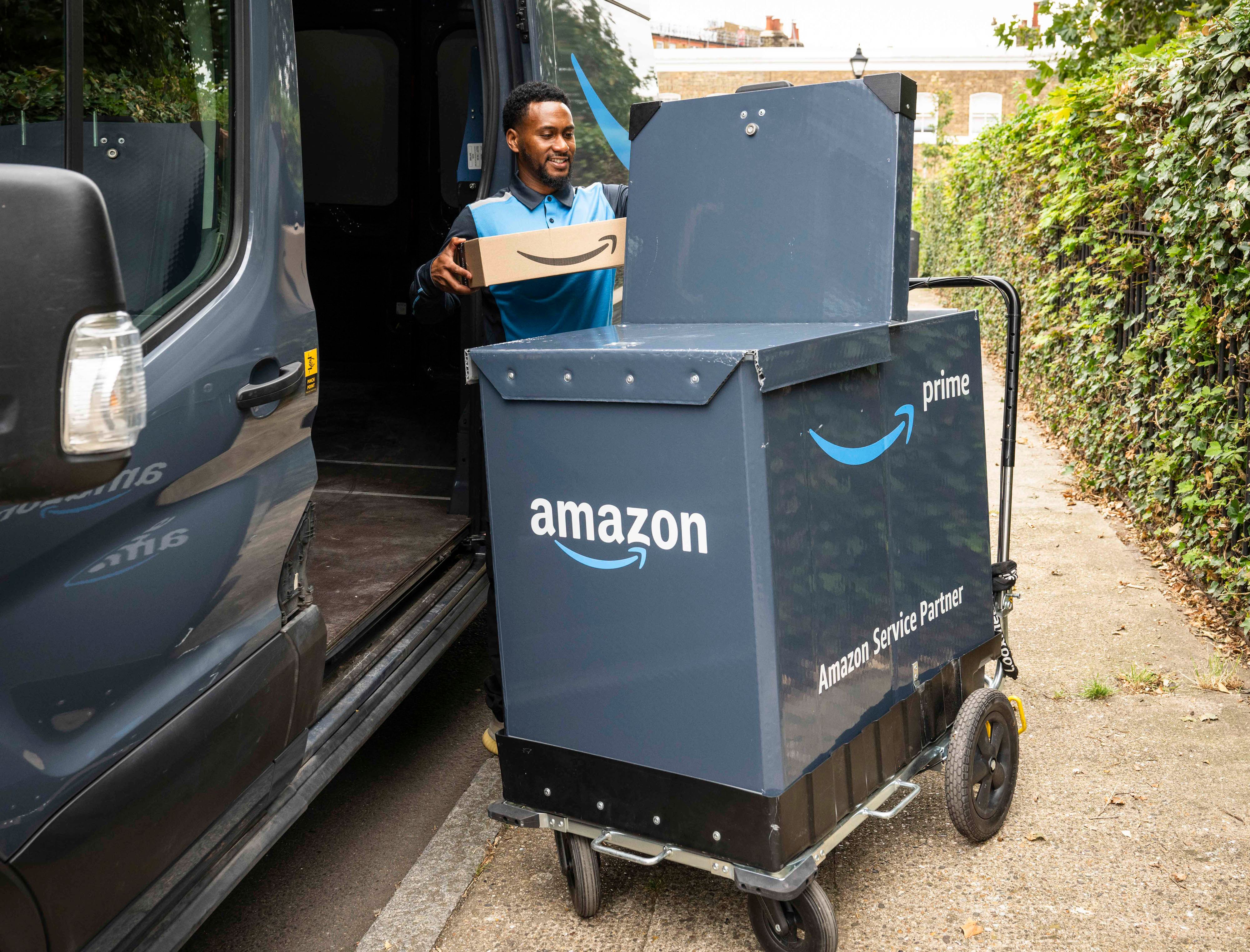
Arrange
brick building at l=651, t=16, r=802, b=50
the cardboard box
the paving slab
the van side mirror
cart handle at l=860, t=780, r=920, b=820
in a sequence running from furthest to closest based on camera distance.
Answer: brick building at l=651, t=16, r=802, b=50 → the cardboard box → the paving slab → cart handle at l=860, t=780, r=920, b=820 → the van side mirror

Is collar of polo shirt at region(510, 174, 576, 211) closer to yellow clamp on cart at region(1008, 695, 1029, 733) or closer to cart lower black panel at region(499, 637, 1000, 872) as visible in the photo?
cart lower black panel at region(499, 637, 1000, 872)

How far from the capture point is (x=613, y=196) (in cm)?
378

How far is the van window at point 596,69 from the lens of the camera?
Result: 4277 mm

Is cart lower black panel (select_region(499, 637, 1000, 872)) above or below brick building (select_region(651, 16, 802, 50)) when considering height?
below

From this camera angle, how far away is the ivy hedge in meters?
4.20

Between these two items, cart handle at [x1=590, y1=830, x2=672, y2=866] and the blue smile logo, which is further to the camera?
the blue smile logo

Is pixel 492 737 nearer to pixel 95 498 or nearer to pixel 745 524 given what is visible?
pixel 745 524

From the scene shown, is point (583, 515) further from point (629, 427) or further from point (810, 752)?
point (810, 752)

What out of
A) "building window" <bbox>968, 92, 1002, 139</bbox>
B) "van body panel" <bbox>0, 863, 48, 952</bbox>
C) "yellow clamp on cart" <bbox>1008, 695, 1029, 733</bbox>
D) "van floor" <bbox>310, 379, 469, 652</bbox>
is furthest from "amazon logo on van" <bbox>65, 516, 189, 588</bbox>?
"building window" <bbox>968, 92, 1002, 139</bbox>

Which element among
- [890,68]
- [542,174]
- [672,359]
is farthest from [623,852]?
[890,68]

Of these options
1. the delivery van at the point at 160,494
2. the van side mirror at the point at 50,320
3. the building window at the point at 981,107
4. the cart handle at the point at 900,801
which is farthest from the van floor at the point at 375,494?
the building window at the point at 981,107

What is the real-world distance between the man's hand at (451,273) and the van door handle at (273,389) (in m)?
0.65

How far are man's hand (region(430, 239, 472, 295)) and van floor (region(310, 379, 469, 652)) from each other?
982 mm

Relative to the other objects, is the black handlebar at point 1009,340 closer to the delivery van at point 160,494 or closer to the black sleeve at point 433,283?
the black sleeve at point 433,283
